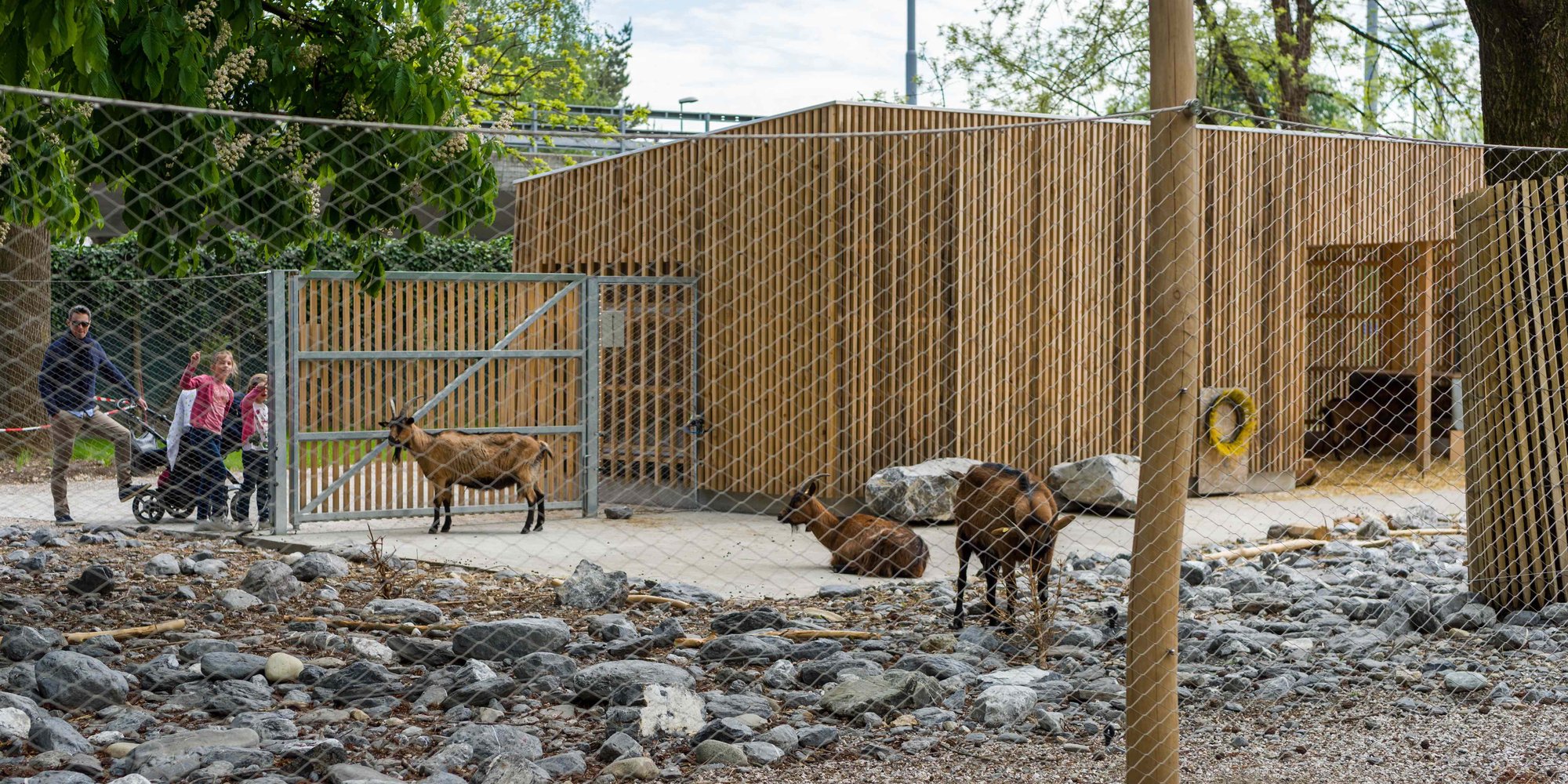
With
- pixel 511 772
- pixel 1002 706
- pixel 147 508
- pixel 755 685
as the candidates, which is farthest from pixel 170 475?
pixel 1002 706

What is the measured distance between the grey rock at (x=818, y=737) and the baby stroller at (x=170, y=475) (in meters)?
7.52

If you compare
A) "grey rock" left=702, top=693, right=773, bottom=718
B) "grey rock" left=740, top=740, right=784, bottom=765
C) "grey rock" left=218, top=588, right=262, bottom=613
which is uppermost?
"grey rock" left=218, top=588, right=262, bottom=613

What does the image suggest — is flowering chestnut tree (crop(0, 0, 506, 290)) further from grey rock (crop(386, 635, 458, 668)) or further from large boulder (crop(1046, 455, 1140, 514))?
large boulder (crop(1046, 455, 1140, 514))

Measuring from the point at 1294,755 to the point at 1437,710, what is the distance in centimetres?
103

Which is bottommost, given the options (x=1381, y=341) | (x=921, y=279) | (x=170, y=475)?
(x=170, y=475)

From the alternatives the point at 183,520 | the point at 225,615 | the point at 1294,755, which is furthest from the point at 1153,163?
the point at 183,520

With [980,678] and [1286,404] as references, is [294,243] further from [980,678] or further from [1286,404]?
[1286,404]

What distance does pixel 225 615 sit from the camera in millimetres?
7375

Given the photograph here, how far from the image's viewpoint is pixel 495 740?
4.86 m

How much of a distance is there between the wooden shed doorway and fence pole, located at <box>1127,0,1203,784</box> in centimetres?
1121

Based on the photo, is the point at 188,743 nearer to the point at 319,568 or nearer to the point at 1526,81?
the point at 319,568

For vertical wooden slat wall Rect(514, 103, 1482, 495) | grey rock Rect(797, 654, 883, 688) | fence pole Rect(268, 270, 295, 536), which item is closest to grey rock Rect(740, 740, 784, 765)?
grey rock Rect(797, 654, 883, 688)

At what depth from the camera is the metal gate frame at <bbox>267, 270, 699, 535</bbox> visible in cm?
1084

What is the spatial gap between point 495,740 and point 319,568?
4.20 m
